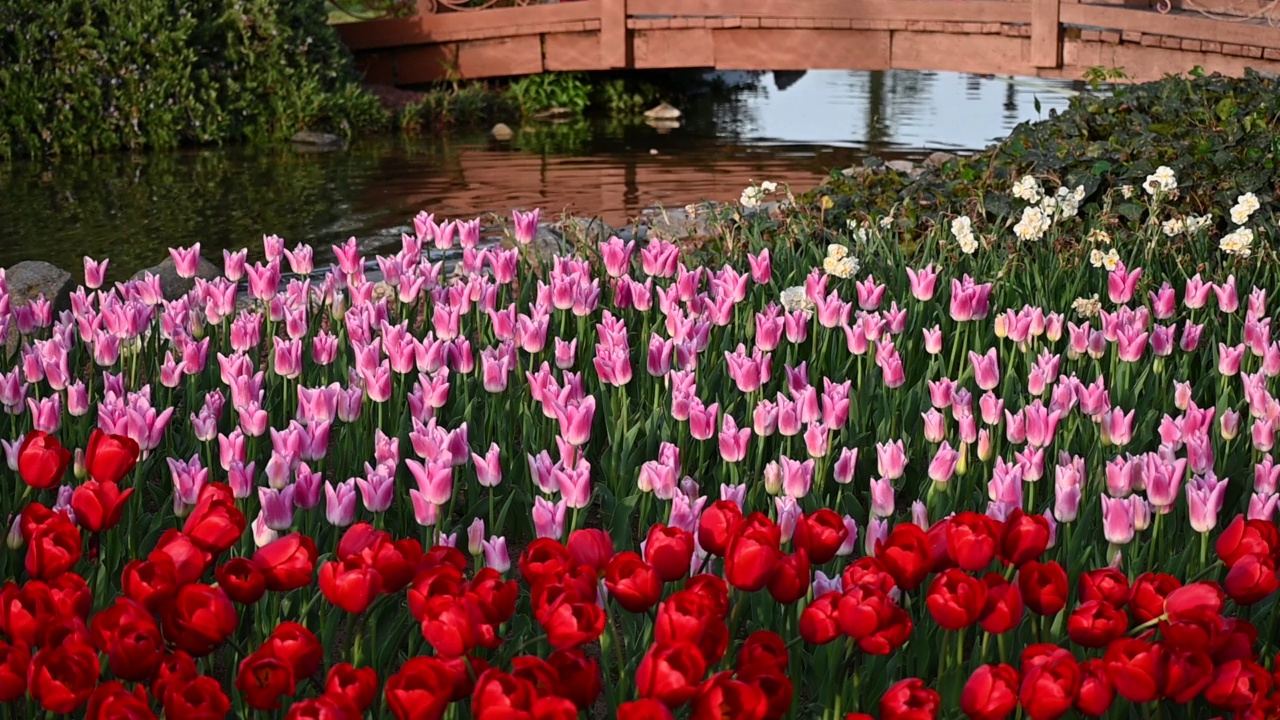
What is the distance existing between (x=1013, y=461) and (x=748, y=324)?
110cm

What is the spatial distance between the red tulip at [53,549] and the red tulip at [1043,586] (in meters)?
1.50

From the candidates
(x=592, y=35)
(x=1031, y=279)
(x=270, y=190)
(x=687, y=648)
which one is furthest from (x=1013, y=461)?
(x=592, y=35)

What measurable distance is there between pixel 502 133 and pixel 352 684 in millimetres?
14188

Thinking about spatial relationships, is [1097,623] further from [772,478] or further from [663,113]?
[663,113]

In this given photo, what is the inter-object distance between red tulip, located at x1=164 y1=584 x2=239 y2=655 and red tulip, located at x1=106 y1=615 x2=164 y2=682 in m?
0.06

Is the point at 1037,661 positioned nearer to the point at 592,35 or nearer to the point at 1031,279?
the point at 1031,279

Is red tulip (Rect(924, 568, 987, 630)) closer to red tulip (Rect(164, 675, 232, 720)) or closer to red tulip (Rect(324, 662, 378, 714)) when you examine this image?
red tulip (Rect(324, 662, 378, 714))

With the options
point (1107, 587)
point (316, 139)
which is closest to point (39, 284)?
point (1107, 587)

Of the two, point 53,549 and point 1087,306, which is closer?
point 53,549

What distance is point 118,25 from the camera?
13.8 metres

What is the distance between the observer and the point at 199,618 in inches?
80.7

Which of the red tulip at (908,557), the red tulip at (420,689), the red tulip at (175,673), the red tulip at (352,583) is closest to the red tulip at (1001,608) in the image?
the red tulip at (908,557)

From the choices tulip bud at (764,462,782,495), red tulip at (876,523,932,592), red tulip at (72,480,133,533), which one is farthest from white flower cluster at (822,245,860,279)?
red tulip at (72,480,133,533)

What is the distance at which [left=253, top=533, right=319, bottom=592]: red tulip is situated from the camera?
85.8 inches
